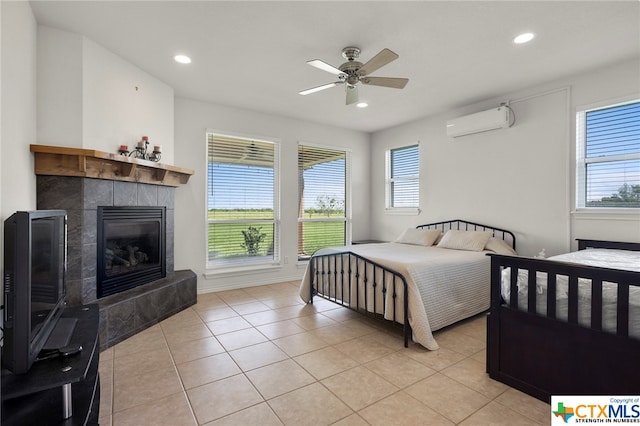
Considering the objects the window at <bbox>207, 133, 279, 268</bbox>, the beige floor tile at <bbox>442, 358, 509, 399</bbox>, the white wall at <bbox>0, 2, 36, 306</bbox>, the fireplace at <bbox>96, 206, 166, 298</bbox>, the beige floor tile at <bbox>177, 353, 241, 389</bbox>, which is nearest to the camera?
the white wall at <bbox>0, 2, 36, 306</bbox>

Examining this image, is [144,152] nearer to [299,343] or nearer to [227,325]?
[227,325]

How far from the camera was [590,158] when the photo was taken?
3381 millimetres

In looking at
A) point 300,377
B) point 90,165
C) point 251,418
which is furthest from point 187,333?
point 90,165

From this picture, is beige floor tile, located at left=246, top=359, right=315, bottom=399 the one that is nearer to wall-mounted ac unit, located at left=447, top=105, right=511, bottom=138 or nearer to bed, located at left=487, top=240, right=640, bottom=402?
bed, located at left=487, top=240, right=640, bottom=402

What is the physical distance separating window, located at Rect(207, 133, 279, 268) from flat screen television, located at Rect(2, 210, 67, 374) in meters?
2.85

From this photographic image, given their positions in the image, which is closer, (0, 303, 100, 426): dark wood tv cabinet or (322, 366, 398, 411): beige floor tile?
(0, 303, 100, 426): dark wood tv cabinet

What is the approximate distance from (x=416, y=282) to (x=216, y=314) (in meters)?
2.21

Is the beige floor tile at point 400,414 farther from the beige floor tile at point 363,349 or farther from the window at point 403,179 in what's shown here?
the window at point 403,179

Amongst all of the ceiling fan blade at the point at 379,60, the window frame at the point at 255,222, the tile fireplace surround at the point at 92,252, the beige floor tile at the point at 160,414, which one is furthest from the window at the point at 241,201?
the beige floor tile at the point at 160,414

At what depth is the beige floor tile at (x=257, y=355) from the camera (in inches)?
93.8

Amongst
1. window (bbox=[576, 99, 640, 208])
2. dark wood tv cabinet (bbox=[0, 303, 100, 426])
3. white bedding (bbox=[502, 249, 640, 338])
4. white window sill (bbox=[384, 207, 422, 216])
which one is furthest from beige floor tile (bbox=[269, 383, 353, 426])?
white window sill (bbox=[384, 207, 422, 216])

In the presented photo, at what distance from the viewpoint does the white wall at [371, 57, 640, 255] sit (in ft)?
10.8

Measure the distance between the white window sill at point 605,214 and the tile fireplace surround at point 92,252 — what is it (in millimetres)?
4603

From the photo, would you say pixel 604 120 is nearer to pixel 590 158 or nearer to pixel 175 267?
pixel 590 158
